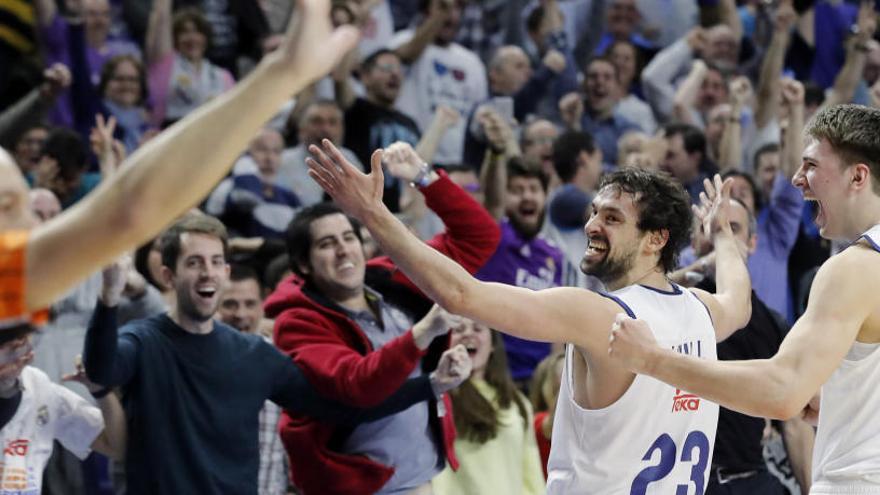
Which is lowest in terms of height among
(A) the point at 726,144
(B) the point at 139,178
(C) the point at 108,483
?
(C) the point at 108,483

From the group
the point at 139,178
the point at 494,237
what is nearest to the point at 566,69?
the point at 494,237

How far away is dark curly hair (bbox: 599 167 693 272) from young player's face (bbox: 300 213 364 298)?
190cm

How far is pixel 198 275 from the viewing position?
5945mm

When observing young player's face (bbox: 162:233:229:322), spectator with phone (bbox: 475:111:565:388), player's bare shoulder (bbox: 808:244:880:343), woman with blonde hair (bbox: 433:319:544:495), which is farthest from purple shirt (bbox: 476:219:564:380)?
player's bare shoulder (bbox: 808:244:880:343)

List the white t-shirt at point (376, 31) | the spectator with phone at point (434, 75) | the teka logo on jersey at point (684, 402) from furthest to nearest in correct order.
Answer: the white t-shirt at point (376, 31)
the spectator with phone at point (434, 75)
the teka logo on jersey at point (684, 402)

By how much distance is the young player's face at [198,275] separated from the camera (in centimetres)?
591

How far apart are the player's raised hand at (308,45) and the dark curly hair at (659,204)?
84.8 inches

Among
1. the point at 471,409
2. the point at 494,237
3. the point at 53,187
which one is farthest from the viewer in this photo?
the point at 53,187

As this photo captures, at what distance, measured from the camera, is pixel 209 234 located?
6156 mm

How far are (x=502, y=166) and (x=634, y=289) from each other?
467 cm

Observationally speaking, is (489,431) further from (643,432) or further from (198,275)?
(643,432)

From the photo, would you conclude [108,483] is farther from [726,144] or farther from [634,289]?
[726,144]

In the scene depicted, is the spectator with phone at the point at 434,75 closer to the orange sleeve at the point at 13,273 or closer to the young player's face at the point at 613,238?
the young player's face at the point at 613,238

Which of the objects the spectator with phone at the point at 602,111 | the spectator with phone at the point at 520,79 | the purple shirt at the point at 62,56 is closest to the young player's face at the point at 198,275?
the purple shirt at the point at 62,56
